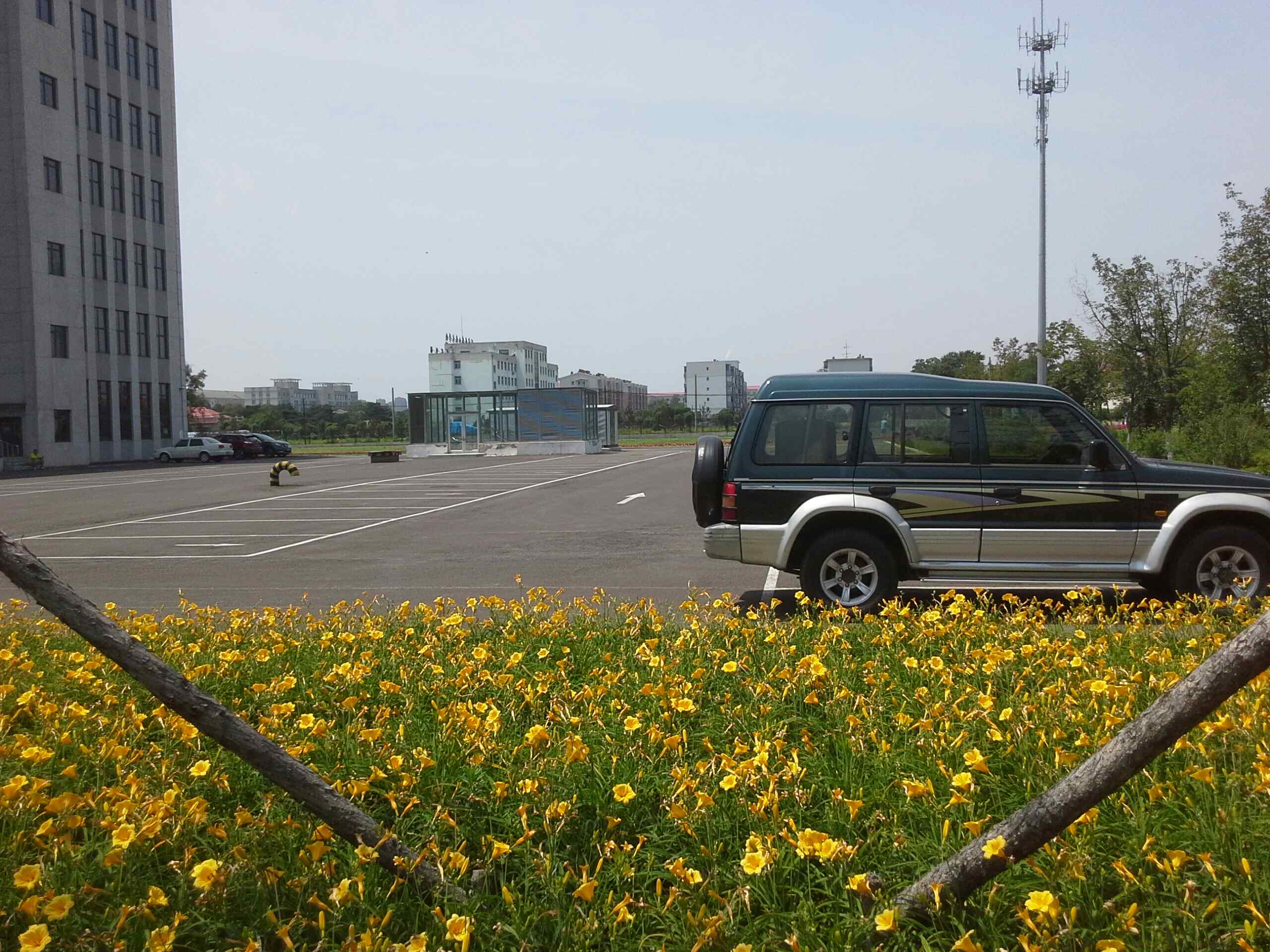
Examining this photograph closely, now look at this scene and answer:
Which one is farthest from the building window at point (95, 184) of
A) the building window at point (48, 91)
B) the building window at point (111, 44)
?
the building window at point (111, 44)

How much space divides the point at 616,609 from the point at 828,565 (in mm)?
1931

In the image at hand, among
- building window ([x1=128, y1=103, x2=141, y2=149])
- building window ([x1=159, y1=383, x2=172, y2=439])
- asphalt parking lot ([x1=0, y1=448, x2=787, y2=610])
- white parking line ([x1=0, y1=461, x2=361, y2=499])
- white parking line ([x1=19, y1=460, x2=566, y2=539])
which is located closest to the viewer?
asphalt parking lot ([x1=0, y1=448, x2=787, y2=610])

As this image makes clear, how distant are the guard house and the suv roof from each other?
47.2 meters

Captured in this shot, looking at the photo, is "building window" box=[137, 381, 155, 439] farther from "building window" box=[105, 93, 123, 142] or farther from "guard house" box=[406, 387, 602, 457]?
"guard house" box=[406, 387, 602, 457]

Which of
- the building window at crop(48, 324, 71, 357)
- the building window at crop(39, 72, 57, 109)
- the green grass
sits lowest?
the green grass

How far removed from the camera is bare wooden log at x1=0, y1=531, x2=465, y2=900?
2814 millimetres

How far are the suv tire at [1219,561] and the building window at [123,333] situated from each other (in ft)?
186

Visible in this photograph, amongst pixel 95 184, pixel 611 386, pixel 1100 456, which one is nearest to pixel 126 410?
pixel 95 184

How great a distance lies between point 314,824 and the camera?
354 centimetres

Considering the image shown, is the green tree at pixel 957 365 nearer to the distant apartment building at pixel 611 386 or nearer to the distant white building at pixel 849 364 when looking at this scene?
the distant white building at pixel 849 364


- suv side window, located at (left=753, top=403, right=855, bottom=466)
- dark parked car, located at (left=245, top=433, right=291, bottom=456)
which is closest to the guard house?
dark parked car, located at (left=245, top=433, right=291, bottom=456)

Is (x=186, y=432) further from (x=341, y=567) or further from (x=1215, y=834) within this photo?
(x=1215, y=834)

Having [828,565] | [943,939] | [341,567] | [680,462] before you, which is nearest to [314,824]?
[943,939]

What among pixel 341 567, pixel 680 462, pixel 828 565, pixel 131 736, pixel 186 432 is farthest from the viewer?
pixel 186 432
